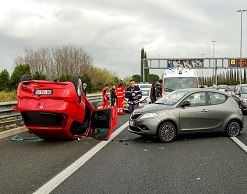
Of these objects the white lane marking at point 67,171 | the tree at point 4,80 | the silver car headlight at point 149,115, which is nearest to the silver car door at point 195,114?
the silver car headlight at point 149,115

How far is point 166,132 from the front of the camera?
915cm

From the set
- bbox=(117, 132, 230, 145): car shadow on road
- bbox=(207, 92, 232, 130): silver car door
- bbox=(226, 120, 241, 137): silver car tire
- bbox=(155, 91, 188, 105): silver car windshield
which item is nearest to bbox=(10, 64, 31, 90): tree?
bbox=(117, 132, 230, 145): car shadow on road

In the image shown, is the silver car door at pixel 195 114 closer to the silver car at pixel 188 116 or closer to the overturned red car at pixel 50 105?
the silver car at pixel 188 116

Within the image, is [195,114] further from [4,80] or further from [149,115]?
[4,80]

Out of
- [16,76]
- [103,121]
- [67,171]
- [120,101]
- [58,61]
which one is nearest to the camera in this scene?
[67,171]

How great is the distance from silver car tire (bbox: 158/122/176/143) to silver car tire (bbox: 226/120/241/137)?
76.1 inches

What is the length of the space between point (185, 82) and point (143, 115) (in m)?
9.19

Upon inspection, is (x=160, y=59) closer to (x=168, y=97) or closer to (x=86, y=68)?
(x=86, y=68)

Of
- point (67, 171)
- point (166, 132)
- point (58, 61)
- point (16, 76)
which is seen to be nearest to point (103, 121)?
point (166, 132)

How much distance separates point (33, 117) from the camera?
838 cm

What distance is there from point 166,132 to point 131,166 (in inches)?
113

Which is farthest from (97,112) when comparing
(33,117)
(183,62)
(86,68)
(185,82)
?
(183,62)

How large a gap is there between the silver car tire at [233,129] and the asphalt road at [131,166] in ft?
1.34

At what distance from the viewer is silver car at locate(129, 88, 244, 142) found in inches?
360
